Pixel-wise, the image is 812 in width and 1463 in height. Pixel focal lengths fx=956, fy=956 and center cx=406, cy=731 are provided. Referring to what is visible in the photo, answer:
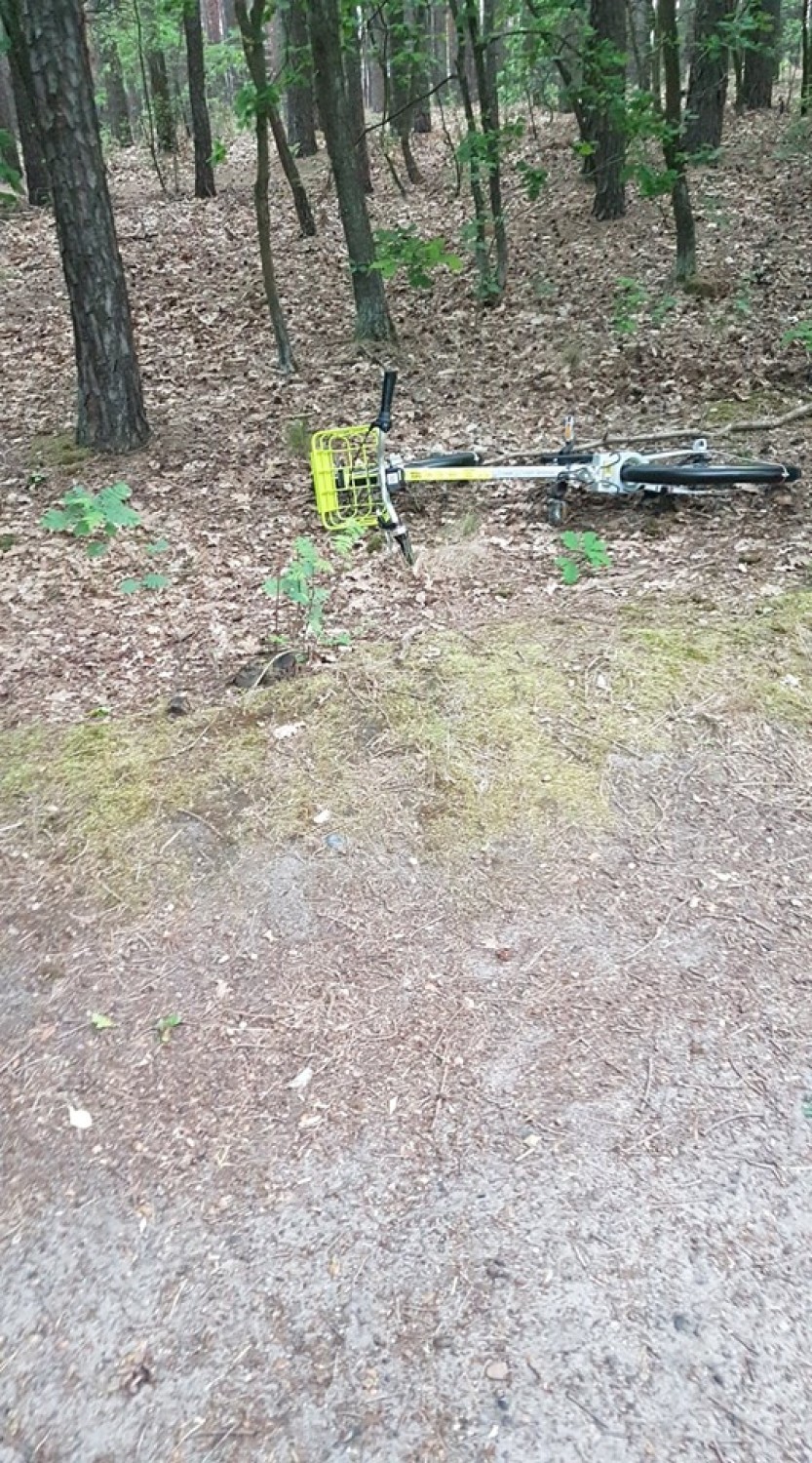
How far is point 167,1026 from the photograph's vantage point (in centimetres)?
279

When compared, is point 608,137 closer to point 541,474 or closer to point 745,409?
point 745,409

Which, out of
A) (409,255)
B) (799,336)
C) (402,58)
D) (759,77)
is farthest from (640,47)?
(799,336)

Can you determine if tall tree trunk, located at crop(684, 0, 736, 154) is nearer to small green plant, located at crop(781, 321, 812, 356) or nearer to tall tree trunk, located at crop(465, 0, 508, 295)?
tall tree trunk, located at crop(465, 0, 508, 295)

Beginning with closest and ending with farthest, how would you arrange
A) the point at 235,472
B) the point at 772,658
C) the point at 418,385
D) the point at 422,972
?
the point at 422,972
the point at 772,658
the point at 235,472
the point at 418,385

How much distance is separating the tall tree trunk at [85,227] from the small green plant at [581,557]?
3.42 m

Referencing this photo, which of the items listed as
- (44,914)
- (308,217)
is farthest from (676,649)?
(308,217)

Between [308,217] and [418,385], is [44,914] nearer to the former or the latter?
[418,385]

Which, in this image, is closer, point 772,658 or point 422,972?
point 422,972

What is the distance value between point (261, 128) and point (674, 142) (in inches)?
141

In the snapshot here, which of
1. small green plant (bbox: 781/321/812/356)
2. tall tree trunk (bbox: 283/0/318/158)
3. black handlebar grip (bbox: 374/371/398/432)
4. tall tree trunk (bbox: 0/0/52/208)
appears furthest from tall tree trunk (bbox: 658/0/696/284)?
tall tree trunk (bbox: 0/0/52/208)

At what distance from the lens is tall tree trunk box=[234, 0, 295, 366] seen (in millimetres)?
7215

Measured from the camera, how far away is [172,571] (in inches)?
205

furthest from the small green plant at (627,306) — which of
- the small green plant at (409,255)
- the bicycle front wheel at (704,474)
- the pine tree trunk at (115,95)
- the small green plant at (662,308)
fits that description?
the pine tree trunk at (115,95)

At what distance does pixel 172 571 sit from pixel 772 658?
3106mm
